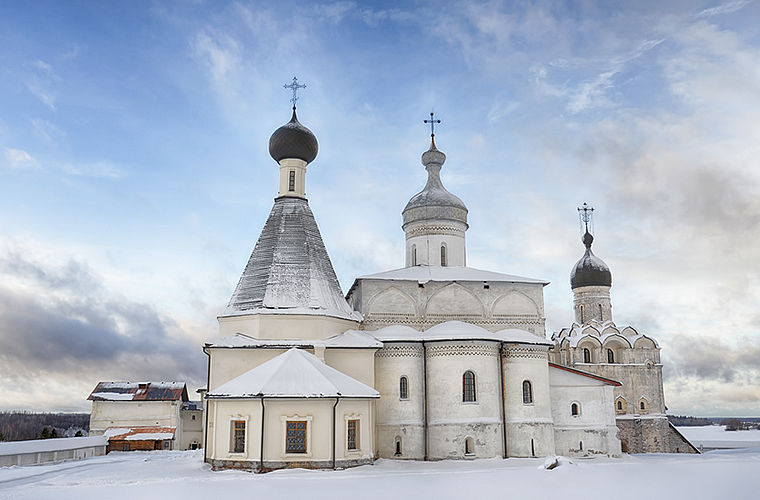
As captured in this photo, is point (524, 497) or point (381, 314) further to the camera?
point (381, 314)

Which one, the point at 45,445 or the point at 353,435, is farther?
the point at 45,445

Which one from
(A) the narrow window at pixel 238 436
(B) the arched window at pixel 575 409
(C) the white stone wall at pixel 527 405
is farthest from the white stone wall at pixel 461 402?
(A) the narrow window at pixel 238 436

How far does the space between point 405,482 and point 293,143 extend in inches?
519

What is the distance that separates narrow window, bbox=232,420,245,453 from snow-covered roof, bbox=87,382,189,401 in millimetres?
16226

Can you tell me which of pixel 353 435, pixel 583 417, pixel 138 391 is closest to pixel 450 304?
pixel 583 417

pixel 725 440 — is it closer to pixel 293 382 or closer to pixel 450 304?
pixel 450 304

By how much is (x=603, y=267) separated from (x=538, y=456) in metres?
17.8

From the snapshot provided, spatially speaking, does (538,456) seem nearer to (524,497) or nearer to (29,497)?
(524,497)

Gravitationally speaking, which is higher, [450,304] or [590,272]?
[590,272]

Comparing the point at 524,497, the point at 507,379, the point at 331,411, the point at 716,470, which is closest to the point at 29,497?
the point at 331,411

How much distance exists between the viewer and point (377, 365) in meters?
20.1

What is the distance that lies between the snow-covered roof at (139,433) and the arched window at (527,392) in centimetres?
1721

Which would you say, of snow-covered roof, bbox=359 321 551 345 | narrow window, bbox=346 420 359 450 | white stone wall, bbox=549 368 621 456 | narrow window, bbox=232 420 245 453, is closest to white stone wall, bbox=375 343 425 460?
snow-covered roof, bbox=359 321 551 345

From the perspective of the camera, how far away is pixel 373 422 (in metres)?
19.0
